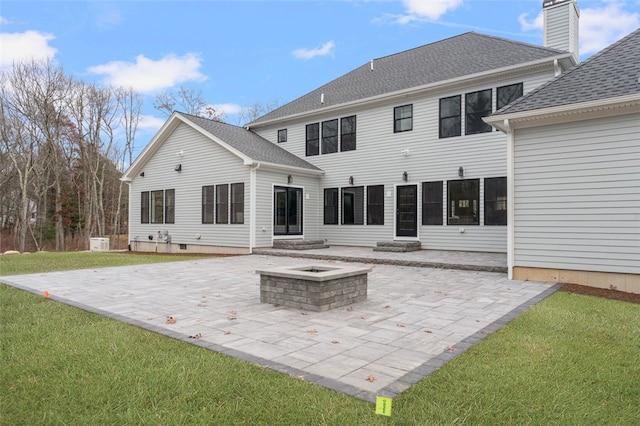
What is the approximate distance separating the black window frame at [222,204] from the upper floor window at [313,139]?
362cm

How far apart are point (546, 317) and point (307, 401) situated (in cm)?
353

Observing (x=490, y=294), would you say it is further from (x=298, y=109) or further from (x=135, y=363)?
(x=298, y=109)

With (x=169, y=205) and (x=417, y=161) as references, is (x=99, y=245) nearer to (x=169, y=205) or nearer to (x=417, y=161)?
(x=169, y=205)

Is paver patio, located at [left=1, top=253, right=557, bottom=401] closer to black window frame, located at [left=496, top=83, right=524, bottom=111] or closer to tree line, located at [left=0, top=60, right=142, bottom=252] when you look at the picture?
black window frame, located at [left=496, top=83, right=524, bottom=111]

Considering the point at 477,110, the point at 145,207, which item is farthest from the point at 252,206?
the point at 477,110

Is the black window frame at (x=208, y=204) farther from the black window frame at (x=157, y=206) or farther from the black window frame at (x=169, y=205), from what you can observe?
the black window frame at (x=157, y=206)

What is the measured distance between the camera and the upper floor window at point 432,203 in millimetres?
12492

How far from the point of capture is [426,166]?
12758 millimetres

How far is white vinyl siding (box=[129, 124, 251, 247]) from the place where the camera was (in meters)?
14.1

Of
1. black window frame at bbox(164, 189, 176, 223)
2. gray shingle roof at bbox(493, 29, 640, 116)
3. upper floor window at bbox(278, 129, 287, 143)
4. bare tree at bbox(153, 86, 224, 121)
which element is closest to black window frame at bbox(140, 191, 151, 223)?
black window frame at bbox(164, 189, 176, 223)

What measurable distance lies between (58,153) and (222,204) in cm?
1640

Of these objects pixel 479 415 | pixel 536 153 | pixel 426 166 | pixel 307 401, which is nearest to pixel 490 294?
pixel 536 153

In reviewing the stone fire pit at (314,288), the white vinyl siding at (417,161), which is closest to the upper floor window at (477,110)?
the white vinyl siding at (417,161)

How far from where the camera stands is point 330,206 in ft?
50.0
